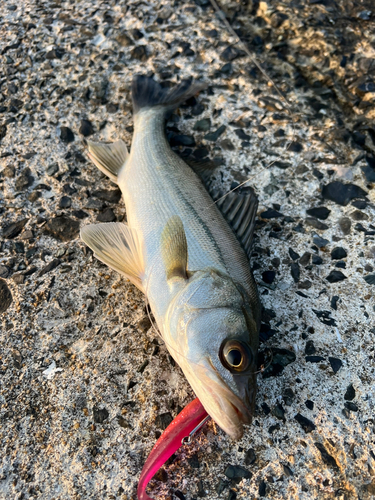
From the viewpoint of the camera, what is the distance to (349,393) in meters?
2.33

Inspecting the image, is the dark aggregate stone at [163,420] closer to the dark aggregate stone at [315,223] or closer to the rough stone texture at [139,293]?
the rough stone texture at [139,293]

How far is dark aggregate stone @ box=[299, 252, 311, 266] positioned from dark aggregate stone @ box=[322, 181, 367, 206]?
59 cm

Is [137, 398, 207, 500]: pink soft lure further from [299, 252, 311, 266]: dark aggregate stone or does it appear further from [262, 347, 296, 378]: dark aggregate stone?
[299, 252, 311, 266]: dark aggregate stone

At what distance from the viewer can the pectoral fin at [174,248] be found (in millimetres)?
2400

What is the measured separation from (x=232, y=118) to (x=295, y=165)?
2.57 ft

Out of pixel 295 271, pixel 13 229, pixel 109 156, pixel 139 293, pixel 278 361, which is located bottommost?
pixel 278 361

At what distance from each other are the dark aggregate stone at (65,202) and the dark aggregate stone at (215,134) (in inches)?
53.7

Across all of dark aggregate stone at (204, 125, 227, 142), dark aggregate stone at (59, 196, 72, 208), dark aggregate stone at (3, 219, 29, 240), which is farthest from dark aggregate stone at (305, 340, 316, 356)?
dark aggregate stone at (3, 219, 29, 240)

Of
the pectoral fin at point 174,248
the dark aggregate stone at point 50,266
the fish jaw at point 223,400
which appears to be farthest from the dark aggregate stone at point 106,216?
the fish jaw at point 223,400

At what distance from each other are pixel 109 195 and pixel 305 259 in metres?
1.69

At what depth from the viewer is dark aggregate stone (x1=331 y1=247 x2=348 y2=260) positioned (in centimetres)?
287

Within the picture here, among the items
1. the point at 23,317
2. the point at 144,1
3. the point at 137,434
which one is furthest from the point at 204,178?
the point at 144,1

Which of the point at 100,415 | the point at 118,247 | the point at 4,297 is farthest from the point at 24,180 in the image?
the point at 100,415

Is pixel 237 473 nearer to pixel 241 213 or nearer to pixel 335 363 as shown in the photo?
pixel 335 363
